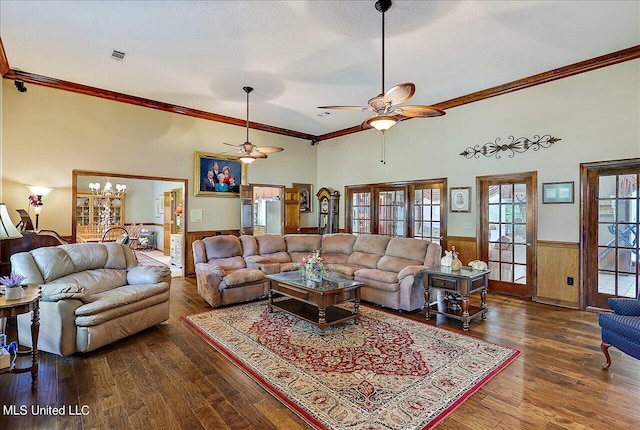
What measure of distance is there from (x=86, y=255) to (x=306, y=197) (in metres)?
5.57

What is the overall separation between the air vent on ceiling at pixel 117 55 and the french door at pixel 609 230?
21.8 ft

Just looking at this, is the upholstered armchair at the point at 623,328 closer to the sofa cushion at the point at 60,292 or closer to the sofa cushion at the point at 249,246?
the sofa cushion at the point at 249,246

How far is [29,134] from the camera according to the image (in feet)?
16.8

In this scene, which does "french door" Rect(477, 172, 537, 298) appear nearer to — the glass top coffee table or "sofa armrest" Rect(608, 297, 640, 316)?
"sofa armrest" Rect(608, 297, 640, 316)

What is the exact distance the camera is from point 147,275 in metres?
4.03

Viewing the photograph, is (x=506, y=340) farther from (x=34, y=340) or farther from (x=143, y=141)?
(x=143, y=141)

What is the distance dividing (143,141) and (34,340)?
446 centimetres

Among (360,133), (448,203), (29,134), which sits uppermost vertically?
Result: (360,133)

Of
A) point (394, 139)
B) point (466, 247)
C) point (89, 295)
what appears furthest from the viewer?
point (394, 139)

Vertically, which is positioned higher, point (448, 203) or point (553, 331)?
point (448, 203)

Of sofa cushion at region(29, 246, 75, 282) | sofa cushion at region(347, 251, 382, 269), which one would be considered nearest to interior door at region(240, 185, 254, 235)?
sofa cushion at region(347, 251, 382, 269)

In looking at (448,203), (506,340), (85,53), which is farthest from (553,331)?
(85,53)

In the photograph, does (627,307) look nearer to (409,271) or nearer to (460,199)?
(409,271)

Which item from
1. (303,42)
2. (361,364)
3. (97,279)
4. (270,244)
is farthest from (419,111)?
(97,279)
